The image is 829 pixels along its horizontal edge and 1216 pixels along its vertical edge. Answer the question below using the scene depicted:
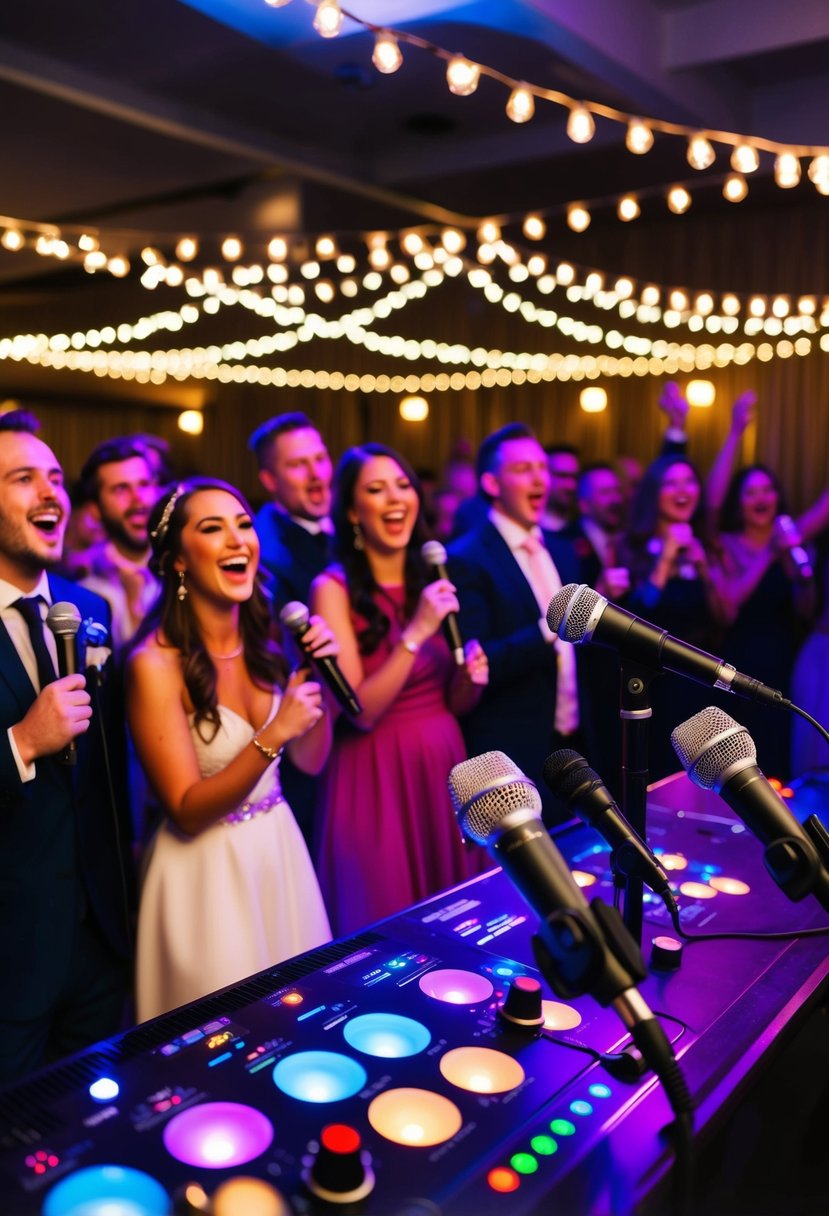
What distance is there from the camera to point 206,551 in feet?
6.86

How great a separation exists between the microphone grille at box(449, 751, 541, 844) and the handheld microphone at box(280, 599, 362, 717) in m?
1.03

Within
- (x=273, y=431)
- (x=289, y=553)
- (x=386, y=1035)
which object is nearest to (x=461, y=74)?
(x=273, y=431)

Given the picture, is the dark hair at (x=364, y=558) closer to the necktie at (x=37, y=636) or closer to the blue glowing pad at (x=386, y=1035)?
the necktie at (x=37, y=636)

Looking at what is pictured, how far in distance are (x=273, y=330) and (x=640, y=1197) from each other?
35.3 ft

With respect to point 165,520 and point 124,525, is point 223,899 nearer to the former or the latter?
point 165,520

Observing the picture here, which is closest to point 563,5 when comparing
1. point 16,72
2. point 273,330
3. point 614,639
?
point 16,72

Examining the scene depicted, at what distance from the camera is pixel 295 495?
3.36 metres

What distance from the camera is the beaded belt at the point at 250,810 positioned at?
1.99 m

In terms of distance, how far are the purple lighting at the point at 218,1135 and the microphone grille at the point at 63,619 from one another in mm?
912

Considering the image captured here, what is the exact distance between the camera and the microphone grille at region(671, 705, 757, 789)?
126cm

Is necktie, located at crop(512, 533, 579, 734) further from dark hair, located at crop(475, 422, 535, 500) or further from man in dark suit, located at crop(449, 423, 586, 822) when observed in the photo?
dark hair, located at crop(475, 422, 535, 500)

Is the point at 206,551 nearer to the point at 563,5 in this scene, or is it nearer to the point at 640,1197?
the point at 640,1197

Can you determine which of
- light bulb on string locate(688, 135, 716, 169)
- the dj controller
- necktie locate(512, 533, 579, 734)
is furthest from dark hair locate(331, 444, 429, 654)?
light bulb on string locate(688, 135, 716, 169)

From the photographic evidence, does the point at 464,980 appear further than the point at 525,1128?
Yes
